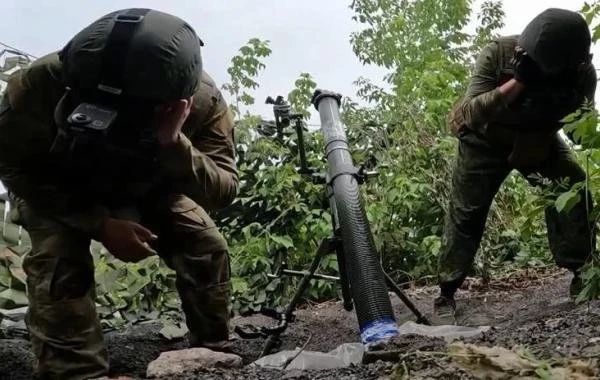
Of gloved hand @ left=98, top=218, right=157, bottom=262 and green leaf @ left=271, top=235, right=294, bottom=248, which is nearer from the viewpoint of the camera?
gloved hand @ left=98, top=218, right=157, bottom=262

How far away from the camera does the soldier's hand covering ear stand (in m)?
2.47

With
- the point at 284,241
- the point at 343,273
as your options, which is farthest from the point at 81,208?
the point at 284,241

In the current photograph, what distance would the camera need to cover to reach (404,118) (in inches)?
282

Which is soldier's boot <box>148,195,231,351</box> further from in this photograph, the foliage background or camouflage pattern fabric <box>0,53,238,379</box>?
the foliage background

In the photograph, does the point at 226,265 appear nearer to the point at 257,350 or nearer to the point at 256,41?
the point at 257,350

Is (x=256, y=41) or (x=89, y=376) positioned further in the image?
(x=256, y=41)

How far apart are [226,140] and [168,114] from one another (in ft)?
2.41

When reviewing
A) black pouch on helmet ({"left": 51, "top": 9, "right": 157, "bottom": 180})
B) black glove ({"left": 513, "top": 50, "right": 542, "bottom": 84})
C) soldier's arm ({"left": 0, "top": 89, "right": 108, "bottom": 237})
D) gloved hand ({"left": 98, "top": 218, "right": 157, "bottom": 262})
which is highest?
black glove ({"left": 513, "top": 50, "right": 542, "bottom": 84})

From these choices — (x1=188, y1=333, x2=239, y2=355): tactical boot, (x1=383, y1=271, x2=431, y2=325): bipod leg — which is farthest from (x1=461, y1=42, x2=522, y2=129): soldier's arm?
(x1=188, y1=333, x2=239, y2=355): tactical boot

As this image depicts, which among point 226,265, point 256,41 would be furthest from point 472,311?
point 256,41

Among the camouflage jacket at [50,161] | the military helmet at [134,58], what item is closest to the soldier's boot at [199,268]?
the camouflage jacket at [50,161]

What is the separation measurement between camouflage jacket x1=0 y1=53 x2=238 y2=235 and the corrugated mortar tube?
665 mm

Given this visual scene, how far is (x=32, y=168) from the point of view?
282cm

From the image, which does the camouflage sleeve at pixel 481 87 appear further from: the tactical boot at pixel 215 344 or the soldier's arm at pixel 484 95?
the tactical boot at pixel 215 344
